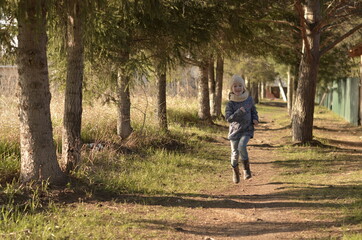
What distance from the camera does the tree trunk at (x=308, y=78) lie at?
12.1 meters

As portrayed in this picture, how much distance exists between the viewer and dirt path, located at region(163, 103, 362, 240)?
4895 millimetres

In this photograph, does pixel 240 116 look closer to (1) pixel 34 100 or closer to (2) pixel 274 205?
(2) pixel 274 205

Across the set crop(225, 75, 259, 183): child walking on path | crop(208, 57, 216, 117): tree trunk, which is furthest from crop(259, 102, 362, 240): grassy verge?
crop(208, 57, 216, 117): tree trunk

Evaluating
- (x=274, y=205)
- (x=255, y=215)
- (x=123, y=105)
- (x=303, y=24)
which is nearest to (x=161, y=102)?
(x=123, y=105)

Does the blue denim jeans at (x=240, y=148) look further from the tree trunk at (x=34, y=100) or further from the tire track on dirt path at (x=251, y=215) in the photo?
the tree trunk at (x=34, y=100)

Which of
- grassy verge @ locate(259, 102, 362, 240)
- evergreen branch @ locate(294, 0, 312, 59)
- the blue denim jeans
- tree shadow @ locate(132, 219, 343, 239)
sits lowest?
tree shadow @ locate(132, 219, 343, 239)

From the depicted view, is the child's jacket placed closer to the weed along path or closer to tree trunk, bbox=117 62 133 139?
the weed along path

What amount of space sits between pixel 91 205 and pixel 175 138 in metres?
6.50

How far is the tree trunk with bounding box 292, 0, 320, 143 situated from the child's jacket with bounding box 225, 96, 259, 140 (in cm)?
545

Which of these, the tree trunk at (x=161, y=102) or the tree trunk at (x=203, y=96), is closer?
the tree trunk at (x=161, y=102)

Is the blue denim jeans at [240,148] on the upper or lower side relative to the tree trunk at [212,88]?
lower

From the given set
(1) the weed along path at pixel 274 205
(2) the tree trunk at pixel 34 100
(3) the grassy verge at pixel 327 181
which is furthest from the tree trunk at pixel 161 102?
(2) the tree trunk at pixel 34 100

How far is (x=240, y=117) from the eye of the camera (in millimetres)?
7055

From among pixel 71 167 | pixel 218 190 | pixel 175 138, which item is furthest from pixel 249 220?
pixel 175 138
